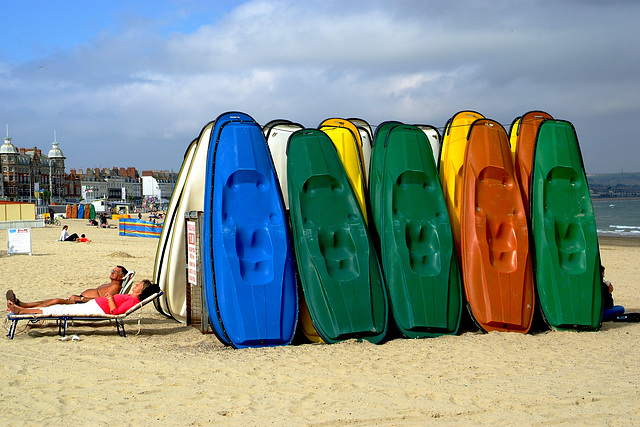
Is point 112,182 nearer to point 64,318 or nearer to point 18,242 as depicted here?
point 18,242

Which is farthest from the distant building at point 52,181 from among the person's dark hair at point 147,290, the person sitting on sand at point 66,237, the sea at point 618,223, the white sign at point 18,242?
the person's dark hair at point 147,290

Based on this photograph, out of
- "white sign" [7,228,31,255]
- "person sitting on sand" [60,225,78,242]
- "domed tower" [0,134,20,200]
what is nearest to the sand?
"white sign" [7,228,31,255]

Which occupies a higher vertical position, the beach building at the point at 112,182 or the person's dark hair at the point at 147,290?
the beach building at the point at 112,182

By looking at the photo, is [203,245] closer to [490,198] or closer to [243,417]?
[243,417]

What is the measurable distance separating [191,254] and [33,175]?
115963 millimetres

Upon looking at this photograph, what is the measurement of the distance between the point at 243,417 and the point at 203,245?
2912mm

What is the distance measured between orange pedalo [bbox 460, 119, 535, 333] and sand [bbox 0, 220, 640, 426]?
33 centimetres

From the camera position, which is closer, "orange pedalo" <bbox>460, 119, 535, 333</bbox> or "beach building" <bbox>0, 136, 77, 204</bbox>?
"orange pedalo" <bbox>460, 119, 535, 333</bbox>

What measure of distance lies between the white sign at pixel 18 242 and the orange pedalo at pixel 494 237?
13.1 meters

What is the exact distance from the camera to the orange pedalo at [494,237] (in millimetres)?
7523

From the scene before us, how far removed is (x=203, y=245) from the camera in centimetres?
709

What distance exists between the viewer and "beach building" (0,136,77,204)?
10756 centimetres

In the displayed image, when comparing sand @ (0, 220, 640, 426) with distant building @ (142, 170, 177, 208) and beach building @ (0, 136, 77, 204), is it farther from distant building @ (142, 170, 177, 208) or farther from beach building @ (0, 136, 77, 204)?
distant building @ (142, 170, 177, 208)

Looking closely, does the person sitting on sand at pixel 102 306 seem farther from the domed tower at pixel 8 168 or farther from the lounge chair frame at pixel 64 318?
the domed tower at pixel 8 168
